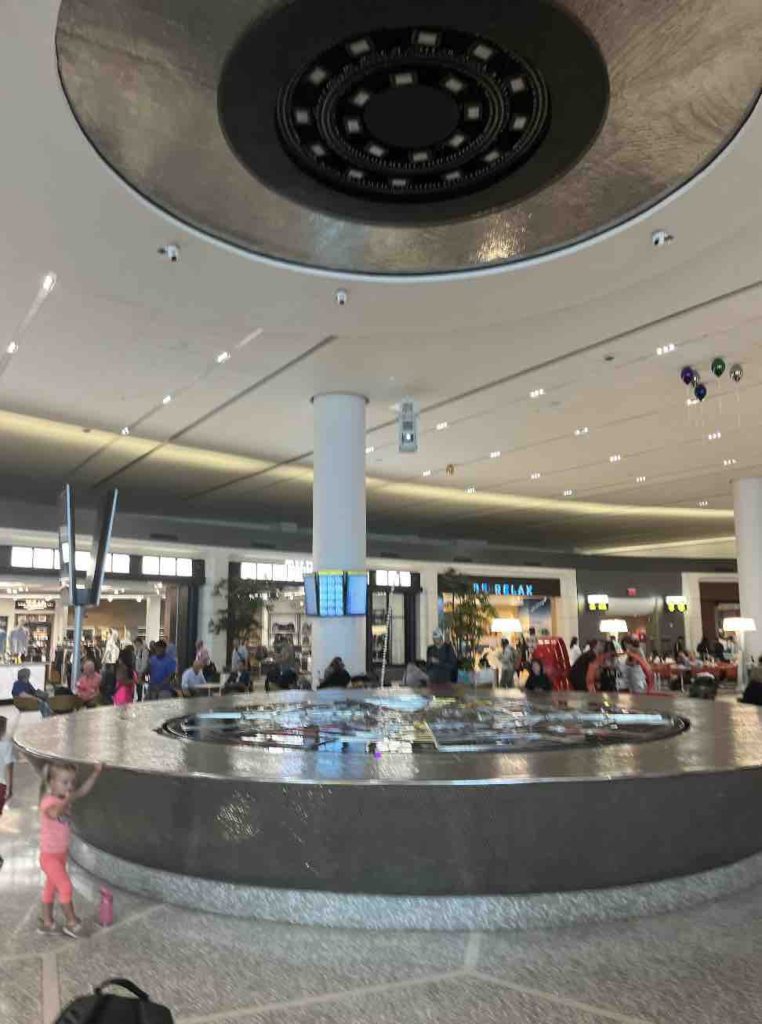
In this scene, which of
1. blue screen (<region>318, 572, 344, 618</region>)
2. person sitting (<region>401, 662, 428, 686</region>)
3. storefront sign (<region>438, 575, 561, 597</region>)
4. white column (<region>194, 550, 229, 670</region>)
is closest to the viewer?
blue screen (<region>318, 572, 344, 618</region>)

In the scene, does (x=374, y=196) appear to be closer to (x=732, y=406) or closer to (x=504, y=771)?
(x=504, y=771)

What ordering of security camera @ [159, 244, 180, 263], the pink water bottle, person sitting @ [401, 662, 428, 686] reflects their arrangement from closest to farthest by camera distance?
the pink water bottle → security camera @ [159, 244, 180, 263] → person sitting @ [401, 662, 428, 686]

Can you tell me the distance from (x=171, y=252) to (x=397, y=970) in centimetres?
669

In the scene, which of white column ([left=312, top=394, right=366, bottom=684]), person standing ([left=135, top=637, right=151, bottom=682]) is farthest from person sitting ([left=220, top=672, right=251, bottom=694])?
person standing ([left=135, top=637, right=151, bottom=682])

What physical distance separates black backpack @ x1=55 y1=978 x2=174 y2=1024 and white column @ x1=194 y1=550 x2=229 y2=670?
23.5 m

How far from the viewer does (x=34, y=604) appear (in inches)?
1016

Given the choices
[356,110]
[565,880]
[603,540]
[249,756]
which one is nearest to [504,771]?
[565,880]

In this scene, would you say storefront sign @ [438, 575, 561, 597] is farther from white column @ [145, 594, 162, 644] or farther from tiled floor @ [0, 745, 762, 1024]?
tiled floor @ [0, 745, 762, 1024]

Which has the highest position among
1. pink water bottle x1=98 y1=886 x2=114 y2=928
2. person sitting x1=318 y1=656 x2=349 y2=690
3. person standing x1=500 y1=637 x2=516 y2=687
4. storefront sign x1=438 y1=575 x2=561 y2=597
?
storefront sign x1=438 y1=575 x2=561 y2=597

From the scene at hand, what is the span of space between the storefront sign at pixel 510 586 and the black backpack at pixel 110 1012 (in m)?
28.5

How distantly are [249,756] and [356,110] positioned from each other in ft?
16.3

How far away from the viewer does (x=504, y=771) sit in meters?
4.49

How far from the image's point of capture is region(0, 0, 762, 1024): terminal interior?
160 inches

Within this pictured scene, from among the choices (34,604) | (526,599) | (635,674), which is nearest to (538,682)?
(635,674)
